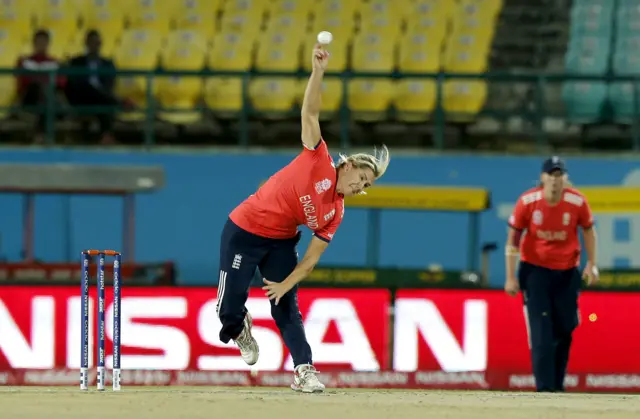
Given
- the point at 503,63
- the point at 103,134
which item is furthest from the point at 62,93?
the point at 503,63

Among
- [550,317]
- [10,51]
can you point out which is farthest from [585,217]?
[10,51]

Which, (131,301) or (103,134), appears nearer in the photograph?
(131,301)

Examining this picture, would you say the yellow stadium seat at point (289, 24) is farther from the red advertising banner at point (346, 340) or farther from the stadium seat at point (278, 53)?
the red advertising banner at point (346, 340)

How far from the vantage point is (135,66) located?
17.8m

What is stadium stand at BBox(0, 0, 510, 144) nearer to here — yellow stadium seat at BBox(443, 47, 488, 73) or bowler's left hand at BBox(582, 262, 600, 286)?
yellow stadium seat at BBox(443, 47, 488, 73)

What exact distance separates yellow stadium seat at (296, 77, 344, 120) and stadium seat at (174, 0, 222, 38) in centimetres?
163

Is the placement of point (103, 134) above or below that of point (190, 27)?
below

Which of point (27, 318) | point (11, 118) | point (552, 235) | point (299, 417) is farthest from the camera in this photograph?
point (11, 118)

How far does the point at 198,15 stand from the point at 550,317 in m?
8.39

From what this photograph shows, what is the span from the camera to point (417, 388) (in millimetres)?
12617

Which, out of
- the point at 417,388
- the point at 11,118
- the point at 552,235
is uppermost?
the point at 11,118

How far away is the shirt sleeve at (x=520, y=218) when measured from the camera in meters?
11.6

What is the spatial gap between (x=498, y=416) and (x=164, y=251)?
8.92 meters

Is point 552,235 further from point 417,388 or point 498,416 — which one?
point 498,416
